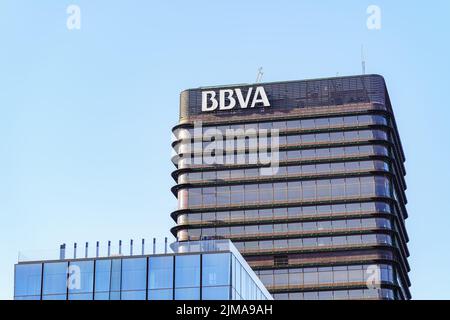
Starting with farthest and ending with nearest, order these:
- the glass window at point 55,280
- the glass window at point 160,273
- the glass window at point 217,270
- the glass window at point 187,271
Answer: the glass window at point 55,280, the glass window at point 160,273, the glass window at point 187,271, the glass window at point 217,270

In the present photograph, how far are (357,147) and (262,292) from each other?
97705 mm

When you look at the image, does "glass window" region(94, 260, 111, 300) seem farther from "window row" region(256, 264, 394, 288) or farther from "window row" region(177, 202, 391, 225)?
"window row" region(177, 202, 391, 225)

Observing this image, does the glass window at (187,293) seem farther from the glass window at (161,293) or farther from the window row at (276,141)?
the window row at (276,141)

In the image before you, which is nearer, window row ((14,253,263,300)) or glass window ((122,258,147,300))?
window row ((14,253,263,300))

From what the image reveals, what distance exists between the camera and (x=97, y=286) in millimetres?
81312

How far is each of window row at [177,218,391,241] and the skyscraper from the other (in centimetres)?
18

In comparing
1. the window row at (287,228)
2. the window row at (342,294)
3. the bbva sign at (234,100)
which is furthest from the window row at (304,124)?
the window row at (342,294)

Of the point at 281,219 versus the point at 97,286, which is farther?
the point at 281,219

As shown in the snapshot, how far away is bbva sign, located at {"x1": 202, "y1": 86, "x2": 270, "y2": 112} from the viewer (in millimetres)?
198125

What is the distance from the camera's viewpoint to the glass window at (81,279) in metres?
81.4

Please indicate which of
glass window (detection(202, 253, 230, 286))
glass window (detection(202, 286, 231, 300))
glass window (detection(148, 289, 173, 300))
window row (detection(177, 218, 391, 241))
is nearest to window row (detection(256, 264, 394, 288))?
window row (detection(177, 218, 391, 241))
